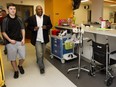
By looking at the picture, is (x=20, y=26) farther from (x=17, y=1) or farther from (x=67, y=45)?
(x=17, y=1)

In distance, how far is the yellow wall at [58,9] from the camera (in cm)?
497

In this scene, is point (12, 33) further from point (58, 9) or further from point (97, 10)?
point (97, 10)

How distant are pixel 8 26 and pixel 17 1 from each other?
5.92 m

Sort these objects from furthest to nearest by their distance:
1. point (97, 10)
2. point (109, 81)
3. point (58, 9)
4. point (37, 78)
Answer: point (97, 10) → point (58, 9) → point (37, 78) → point (109, 81)

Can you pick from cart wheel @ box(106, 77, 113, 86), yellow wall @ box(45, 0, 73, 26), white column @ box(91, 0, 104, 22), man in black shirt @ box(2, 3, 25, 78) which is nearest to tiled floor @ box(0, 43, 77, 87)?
man in black shirt @ box(2, 3, 25, 78)

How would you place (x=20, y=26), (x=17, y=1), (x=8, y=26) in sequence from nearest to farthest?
(x=8, y=26) → (x=20, y=26) → (x=17, y=1)

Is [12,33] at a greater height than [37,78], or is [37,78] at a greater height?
[12,33]

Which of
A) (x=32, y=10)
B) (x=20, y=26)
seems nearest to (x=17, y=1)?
(x=32, y=10)

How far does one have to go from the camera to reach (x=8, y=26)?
109 inches

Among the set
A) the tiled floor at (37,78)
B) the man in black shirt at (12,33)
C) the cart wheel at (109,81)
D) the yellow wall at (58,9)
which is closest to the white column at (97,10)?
the yellow wall at (58,9)

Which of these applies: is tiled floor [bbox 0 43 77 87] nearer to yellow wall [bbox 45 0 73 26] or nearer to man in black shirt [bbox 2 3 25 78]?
man in black shirt [bbox 2 3 25 78]

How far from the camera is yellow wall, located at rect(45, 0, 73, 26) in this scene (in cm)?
497

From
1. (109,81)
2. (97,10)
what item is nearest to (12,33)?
(109,81)

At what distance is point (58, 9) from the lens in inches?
198
